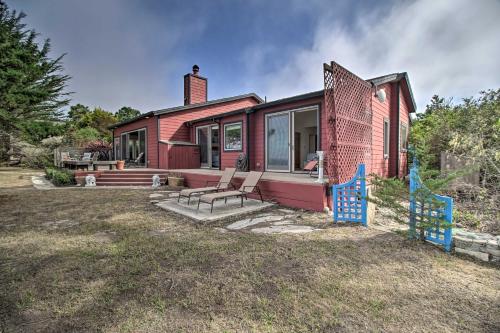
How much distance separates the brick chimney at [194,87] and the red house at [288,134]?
0.05m

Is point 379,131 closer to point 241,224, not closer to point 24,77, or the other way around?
point 241,224

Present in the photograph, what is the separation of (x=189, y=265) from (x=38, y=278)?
1.45 m

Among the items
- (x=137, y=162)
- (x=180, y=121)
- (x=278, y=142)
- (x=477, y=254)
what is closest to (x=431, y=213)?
(x=477, y=254)

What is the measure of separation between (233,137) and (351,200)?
19.9 feet

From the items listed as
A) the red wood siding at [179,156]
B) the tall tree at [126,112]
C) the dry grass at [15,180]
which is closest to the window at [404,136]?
the red wood siding at [179,156]

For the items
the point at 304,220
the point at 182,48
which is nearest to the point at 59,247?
the point at 304,220

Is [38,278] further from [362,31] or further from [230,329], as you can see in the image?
[362,31]

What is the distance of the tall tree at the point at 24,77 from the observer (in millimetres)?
12164

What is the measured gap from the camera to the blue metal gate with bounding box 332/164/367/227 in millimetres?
4293

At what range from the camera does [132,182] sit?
381 inches

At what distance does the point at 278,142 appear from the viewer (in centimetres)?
818

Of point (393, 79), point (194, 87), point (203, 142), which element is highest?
point (194, 87)

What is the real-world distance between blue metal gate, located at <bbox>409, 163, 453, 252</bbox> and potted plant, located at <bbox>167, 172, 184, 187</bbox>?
766 centimetres

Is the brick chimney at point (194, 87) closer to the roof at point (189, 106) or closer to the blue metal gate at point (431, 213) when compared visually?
the roof at point (189, 106)
